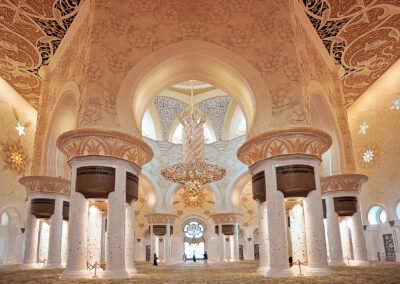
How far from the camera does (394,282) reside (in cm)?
446

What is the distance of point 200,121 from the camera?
13477mm

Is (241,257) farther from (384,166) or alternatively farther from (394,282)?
(394,282)

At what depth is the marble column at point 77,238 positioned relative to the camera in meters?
5.75

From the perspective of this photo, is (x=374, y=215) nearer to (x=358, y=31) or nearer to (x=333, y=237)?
(x=333, y=237)

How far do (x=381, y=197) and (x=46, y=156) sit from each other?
1100 cm

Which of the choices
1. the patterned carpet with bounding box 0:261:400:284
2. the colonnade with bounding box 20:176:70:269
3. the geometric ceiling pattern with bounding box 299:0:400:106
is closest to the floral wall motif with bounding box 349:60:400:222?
the geometric ceiling pattern with bounding box 299:0:400:106

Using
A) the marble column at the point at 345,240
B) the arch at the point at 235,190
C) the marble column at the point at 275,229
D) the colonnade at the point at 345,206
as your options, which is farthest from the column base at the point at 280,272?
the arch at the point at 235,190

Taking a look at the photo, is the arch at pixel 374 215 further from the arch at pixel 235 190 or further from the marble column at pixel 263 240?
the marble column at pixel 263 240

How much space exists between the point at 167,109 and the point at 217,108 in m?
2.72

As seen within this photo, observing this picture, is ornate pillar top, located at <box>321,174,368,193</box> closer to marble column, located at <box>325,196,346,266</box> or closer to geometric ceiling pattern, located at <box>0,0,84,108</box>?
marble column, located at <box>325,196,346,266</box>

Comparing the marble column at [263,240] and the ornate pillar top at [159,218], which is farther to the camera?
the ornate pillar top at [159,218]

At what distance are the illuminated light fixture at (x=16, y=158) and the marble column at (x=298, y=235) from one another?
34.1 feet

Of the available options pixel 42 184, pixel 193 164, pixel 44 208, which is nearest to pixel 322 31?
pixel 193 164

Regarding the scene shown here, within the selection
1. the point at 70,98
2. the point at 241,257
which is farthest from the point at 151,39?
the point at 241,257
